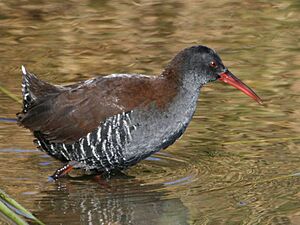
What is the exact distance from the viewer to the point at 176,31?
1232 centimetres

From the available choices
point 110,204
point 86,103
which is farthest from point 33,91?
point 110,204

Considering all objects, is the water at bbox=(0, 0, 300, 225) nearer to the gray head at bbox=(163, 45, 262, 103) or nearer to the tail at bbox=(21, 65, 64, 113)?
the tail at bbox=(21, 65, 64, 113)

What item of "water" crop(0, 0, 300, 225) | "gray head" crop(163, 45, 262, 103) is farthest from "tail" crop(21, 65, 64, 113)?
"gray head" crop(163, 45, 262, 103)

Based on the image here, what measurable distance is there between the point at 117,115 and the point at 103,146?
28cm

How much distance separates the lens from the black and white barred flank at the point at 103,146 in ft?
26.7

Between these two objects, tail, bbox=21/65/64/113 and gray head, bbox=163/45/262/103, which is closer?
gray head, bbox=163/45/262/103

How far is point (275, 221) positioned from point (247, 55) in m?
4.43

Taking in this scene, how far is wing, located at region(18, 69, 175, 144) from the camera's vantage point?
8.19 metres

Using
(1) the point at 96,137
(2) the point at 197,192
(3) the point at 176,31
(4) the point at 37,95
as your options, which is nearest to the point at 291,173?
(2) the point at 197,192

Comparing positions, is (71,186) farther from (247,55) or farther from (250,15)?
(250,15)

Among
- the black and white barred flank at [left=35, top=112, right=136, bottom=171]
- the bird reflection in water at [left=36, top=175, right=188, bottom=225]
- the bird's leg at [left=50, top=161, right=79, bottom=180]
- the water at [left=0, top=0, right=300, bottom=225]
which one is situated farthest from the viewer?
the bird's leg at [left=50, top=161, right=79, bottom=180]

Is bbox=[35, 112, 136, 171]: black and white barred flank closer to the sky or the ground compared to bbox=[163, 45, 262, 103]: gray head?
closer to the ground

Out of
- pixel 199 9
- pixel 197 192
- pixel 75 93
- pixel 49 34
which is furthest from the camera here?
pixel 199 9

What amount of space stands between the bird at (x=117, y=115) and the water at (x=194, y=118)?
0.26 m
